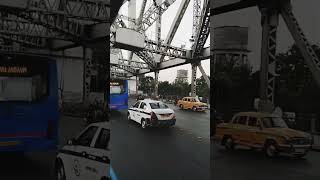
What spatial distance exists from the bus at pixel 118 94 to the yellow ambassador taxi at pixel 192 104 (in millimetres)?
274

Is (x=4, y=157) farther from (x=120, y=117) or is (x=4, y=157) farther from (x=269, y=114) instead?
(x=269, y=114)

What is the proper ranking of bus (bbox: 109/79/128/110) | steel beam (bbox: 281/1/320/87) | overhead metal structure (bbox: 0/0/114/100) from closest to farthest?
1. steel beam (bbox: 281/1/320/87)
2. bus (bbox: 109/79/128/110)
3. overhead metal structure (bbox: 0/0/114/100)

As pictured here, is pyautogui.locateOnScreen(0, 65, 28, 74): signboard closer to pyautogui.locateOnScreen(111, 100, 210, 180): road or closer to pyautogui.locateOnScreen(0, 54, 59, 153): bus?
pyautogui.locateOnScreen(0, 54, 59, 153): bus

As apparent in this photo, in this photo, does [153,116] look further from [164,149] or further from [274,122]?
[274,122]

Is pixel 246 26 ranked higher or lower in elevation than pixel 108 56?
higher

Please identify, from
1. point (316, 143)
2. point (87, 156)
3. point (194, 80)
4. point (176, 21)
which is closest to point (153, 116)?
point (194, 80)

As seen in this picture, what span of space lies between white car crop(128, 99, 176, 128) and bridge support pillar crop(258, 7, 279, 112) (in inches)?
16.9

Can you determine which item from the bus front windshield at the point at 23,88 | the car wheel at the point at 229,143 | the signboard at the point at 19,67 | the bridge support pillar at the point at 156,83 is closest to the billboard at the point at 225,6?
the bridge support pillar at the point at 156,83

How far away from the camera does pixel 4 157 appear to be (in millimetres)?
2789

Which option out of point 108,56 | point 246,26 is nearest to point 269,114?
point 246,26

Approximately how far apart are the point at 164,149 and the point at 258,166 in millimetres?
454

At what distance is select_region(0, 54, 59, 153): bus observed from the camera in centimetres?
263

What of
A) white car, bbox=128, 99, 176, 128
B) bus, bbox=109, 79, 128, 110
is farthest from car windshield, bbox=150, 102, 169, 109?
bus, bbox=109, 79, 128, 110

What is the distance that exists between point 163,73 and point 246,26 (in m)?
0.46
